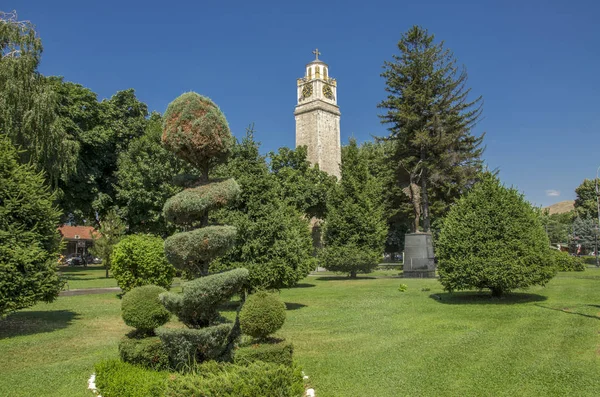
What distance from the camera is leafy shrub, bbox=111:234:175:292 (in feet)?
60.2

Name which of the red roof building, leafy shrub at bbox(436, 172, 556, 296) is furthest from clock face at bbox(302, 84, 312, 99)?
leafy shrub at bbox(436, 172, 556, 296)

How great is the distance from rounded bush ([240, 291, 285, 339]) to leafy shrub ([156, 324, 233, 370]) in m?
0.33

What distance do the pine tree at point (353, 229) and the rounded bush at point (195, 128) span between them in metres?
22.2

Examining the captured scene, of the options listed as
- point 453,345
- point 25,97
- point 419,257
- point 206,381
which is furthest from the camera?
point 419,257

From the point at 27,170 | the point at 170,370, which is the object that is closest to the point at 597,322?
the point at 170,370

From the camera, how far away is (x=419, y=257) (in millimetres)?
29078

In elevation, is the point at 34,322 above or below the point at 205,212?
below

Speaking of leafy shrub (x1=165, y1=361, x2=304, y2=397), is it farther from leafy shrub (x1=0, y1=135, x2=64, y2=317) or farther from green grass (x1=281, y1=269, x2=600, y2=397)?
leafy shrub (x1=0, y1=135, x2=64, y2=317)

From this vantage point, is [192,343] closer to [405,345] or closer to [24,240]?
[405,345]

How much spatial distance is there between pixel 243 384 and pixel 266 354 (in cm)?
173

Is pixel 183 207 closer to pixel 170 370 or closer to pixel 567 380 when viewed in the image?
pixel 170 370

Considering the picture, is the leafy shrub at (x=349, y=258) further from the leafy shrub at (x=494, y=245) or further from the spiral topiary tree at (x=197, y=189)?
the spiral topiary tree at (x=197, y=189)

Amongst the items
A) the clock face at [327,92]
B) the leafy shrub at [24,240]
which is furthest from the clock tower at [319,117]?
the leafy shrub at [24,240]

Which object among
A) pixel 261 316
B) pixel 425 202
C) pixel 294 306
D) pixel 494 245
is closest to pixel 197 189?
pixel 261 316
